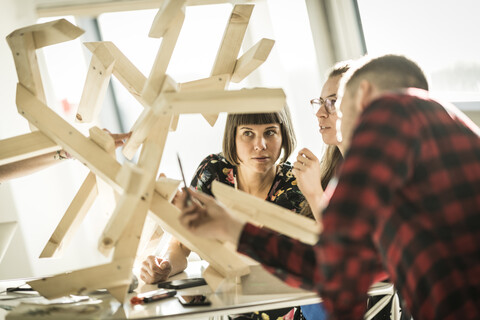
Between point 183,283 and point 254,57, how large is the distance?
0.73m

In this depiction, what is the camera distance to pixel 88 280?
1.27 metres

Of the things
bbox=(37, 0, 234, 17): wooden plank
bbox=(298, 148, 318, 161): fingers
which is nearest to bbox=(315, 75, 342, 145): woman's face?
bbox=(298, 148, 318, 161): fingers

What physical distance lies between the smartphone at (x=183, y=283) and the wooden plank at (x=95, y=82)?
59 cm

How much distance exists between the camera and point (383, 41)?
8.82ft

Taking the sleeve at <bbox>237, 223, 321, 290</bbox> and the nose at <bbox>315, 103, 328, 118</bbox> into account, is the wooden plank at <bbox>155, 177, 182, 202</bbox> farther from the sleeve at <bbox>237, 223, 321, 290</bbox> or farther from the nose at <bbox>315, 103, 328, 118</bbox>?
the nose at <bbox>315, 103, 328, 118</bbox>

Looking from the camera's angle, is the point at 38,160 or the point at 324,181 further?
the point at 324,181

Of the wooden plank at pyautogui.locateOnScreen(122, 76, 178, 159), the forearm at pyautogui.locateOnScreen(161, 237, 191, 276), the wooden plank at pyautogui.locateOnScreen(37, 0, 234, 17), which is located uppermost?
the wooden plank at pyautogui.locateOnScreen(37, 0, 234, 17)

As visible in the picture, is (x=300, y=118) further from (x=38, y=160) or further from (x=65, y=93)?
(x=38, y=160)

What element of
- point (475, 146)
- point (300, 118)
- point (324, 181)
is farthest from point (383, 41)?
point (475, 146)

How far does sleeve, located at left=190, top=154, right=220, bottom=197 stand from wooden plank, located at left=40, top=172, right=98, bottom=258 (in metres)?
0.64

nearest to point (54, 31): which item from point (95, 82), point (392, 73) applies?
point (95, 82)

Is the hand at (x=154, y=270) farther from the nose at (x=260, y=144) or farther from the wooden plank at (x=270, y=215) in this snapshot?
the nose at (x=260, y=144)

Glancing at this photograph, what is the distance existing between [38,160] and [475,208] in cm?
157

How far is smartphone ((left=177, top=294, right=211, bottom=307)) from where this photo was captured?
51.1 inches
